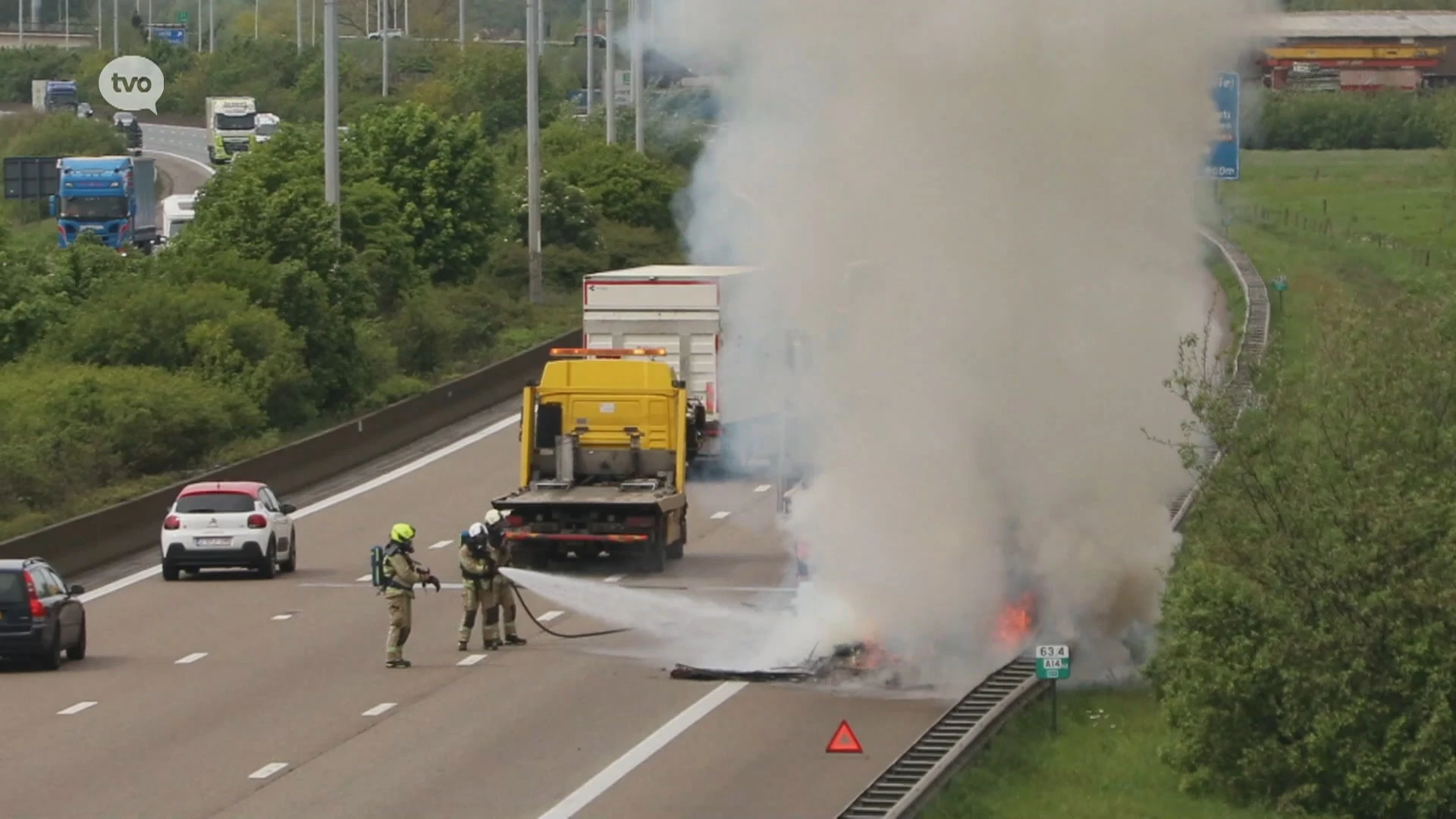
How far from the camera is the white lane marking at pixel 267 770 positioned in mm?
20703

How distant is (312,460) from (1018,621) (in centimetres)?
Result: 2252

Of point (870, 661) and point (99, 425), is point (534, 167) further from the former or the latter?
point (870, 661)

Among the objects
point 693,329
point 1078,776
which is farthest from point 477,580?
point 693,329

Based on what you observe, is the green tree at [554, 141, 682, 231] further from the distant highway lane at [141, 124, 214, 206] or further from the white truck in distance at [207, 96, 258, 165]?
the white truck in distance at [207, 96, 258, 165]

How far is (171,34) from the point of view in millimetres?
180125

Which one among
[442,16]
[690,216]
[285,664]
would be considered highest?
[442,16]

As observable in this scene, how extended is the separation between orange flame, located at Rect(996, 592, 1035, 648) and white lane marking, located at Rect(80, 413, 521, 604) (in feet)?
45.2

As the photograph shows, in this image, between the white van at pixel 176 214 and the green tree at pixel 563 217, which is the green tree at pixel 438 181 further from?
the white van at pixel 176 214

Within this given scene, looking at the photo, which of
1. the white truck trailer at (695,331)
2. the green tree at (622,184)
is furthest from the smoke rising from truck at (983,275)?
the green tree at (622,184)

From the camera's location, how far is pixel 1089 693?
24.6 metres

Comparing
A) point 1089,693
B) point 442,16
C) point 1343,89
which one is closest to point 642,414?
point 1089,693

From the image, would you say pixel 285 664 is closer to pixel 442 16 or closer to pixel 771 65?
pixel 771 65

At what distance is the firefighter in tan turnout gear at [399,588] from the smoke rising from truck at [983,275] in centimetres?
421

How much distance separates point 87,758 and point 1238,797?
9.58 metres
